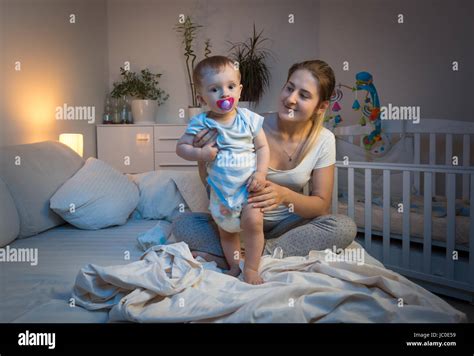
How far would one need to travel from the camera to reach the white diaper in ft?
2.63

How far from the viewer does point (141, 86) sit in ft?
3.59

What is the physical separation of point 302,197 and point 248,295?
0.31 metres

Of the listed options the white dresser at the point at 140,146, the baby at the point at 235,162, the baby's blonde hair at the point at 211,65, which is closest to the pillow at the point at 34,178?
the white dresser at the point at 140,146

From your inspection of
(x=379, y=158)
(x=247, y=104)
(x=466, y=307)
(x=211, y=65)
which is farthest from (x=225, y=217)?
(x=379, y=158)

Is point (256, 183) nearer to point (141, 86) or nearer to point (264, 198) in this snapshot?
point (264, 198)

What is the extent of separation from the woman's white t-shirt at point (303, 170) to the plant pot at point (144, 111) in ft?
1.40

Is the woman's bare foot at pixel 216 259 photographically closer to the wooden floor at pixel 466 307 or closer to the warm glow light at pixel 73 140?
the wooden floor at pixel 466 307

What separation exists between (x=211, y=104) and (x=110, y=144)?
0.66 m

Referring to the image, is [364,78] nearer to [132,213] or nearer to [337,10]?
A: [337,10]

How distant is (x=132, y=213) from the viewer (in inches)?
53.5

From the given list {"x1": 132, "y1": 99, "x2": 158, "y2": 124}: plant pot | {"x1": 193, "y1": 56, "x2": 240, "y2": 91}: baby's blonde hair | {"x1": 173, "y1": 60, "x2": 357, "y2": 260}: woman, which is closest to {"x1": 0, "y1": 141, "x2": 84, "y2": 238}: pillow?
{"x1": 132, "y1": 99, "x2": 158, "y2": 124}: plant pot

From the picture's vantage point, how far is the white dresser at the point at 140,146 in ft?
3.97

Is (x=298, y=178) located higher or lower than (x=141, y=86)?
lower

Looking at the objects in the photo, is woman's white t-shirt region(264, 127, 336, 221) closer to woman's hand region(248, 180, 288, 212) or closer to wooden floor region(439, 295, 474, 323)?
woman's hand region(248, 180, 288, 212)
